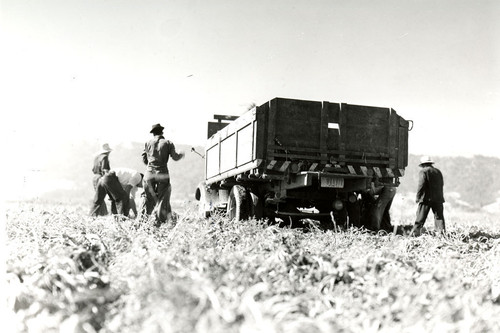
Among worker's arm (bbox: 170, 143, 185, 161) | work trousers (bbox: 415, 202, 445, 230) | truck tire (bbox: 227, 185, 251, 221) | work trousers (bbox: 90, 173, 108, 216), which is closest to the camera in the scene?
truck tire (bbox: 227, 185, 251, 221)

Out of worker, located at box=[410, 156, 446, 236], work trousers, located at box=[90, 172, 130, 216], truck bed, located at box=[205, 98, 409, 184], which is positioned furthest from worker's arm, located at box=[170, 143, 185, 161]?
worker, located at box=[410, 156, 446, 236]

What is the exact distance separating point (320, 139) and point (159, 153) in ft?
8.91

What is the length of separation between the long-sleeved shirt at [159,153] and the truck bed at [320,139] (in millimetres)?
1177

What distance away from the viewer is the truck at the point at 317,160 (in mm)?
8086

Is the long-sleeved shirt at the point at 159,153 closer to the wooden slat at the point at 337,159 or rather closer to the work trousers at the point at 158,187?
the work trousers at the point at 158,187

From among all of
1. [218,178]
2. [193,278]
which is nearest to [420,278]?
[193,278]

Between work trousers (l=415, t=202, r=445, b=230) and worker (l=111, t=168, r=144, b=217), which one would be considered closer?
work trousers (l=415, t=202, r=445, b=230)

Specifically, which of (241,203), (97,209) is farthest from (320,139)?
(97,209)

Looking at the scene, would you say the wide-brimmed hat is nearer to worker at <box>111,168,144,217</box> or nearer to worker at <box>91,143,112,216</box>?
worker at <box>91,143,112,216</box>

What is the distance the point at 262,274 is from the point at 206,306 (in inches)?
35.6

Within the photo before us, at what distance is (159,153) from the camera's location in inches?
347

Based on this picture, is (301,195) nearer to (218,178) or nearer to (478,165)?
(218,178)

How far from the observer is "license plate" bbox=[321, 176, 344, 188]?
25.6 feet

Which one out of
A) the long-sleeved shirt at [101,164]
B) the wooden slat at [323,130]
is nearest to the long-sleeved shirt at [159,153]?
the long-sleeved shirt at [101,164]
